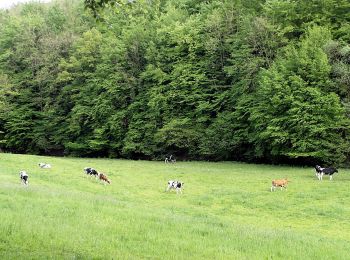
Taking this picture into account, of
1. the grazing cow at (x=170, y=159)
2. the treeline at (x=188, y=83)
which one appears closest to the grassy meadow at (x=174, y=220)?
the treeline at (x=188, y=83)

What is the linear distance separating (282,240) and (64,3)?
3665 inches

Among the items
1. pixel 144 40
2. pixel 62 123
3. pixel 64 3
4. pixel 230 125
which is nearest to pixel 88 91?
pixel 62 123

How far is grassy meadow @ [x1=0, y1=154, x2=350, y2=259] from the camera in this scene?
1114cm

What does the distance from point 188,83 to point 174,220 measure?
42307 millimetres

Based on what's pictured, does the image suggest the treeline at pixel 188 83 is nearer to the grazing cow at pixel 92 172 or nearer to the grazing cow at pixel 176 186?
the grazing cow at pixel 92 172

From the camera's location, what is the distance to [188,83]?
5666cm

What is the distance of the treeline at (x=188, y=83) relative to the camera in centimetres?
4166

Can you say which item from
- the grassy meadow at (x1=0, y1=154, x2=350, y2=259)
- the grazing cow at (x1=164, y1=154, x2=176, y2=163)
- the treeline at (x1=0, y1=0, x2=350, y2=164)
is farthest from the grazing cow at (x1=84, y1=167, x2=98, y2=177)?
the grazing cow at (x1=164, y1=154, x2=176, y2=163)

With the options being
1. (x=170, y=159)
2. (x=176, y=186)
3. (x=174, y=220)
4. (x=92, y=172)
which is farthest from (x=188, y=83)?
(x=174, y=220)

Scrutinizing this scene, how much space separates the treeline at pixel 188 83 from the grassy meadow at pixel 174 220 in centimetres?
1227

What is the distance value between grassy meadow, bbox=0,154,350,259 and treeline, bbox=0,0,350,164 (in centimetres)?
1227

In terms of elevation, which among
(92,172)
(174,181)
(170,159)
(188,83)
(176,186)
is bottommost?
(92,172)

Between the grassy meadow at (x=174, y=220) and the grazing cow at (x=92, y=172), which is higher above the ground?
the grazing cow at (x=92, y=172)

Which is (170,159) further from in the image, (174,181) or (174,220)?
(174,220)
